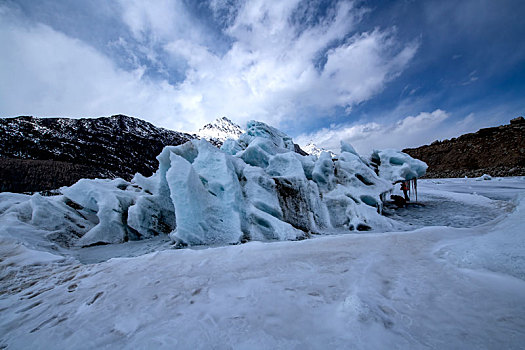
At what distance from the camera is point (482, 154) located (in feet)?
93.0

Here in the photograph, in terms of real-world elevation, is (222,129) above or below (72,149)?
above

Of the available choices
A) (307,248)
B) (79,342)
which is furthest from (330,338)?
(307,248)

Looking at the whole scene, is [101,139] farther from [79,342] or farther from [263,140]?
[79,342]

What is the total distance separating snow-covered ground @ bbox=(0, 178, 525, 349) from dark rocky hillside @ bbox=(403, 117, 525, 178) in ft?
95.5

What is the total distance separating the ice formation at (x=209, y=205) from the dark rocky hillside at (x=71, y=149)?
17.8 m

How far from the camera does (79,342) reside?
4.57ft

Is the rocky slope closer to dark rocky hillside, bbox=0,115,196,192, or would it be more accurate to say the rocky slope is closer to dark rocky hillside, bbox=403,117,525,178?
dark rocky hillside, bbox=0,115,196,192

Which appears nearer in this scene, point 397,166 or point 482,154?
point 397,166

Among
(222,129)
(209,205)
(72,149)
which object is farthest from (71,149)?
(222,129)

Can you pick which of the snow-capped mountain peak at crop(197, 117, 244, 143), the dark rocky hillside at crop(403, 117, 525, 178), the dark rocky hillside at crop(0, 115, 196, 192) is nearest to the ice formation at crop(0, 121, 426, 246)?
the dark rocky hillside at crop(0, 115, 196, 192)

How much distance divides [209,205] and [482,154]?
39322 millimetres

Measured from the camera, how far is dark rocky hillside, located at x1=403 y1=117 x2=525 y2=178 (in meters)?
23.9

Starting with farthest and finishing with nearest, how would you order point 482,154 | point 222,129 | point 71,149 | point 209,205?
point 222,129
point 71,149
point 482,154
point 209,205

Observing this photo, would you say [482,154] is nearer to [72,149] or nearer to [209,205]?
[209,205]
